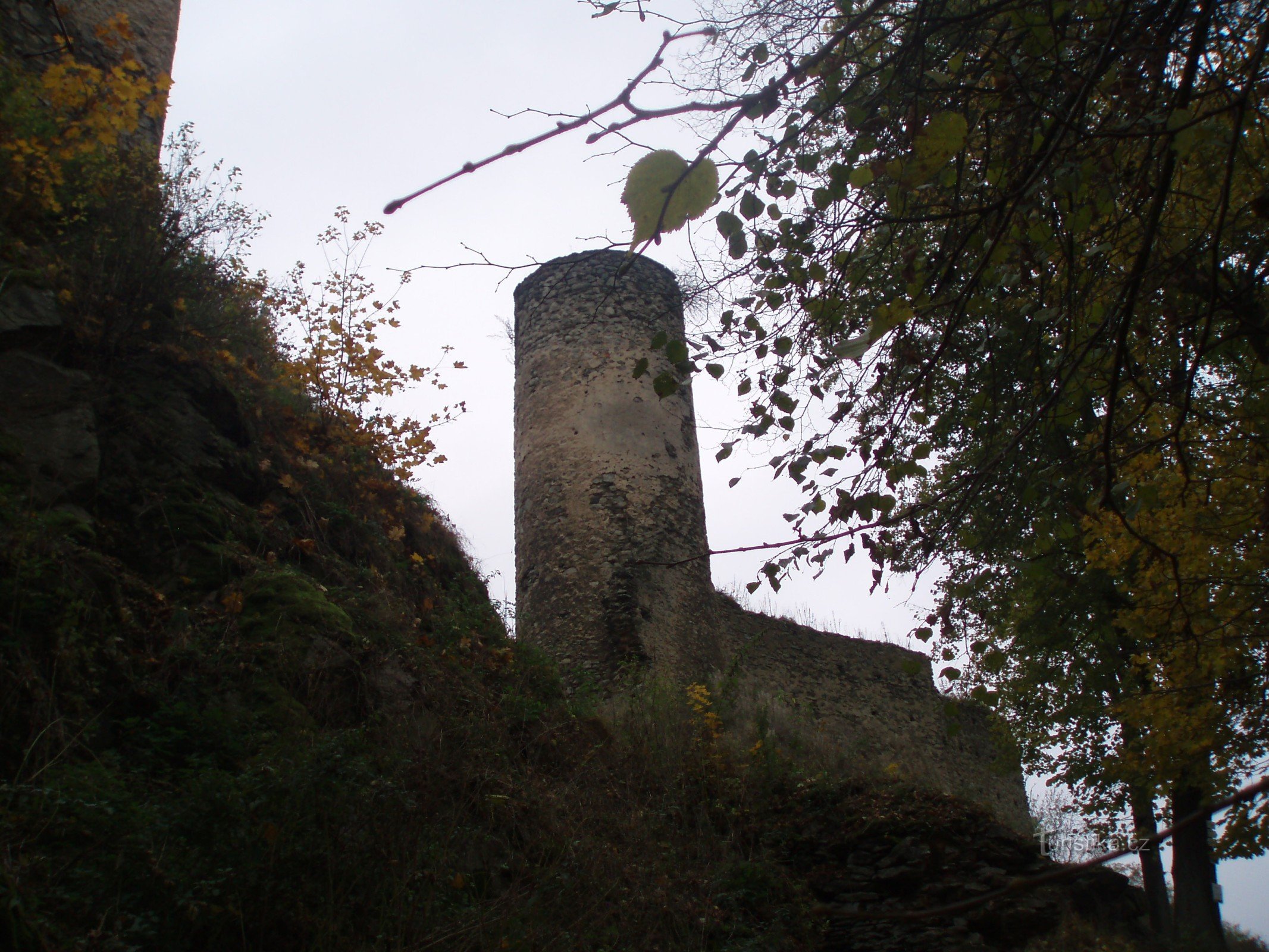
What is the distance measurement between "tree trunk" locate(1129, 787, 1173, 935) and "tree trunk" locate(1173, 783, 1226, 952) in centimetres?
46

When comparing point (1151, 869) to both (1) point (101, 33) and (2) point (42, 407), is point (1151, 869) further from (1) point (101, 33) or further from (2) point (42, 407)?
(1) point (101, 33)

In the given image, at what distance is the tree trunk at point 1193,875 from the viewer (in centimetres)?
745

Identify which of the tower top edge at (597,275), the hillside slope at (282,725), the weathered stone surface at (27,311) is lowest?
the hillside slope at (282,725)

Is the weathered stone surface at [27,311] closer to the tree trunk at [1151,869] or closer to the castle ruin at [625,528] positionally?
the castle ruin at [625,528]

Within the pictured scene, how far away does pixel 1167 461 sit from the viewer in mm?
6113

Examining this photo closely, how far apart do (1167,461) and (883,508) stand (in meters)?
3.85

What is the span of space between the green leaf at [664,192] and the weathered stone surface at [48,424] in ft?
12.0

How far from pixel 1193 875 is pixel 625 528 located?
573 centimetres

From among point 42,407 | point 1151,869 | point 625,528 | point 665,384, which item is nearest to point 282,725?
point 42,407

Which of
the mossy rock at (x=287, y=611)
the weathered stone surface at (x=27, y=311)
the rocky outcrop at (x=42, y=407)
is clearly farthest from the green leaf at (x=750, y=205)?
the weathered stone surface at (x=27, y=311)

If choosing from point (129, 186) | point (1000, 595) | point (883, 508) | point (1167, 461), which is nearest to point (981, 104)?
point (883, 508)

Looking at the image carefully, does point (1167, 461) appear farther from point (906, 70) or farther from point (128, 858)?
point (128, 858)

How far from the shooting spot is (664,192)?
5.56 feet

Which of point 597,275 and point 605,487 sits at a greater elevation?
point 597,275
